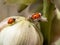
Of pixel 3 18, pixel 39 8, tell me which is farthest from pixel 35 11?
pixel 3 18

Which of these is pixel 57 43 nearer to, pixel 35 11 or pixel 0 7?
pixel 35 11

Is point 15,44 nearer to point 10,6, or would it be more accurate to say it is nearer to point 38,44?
point 38,44

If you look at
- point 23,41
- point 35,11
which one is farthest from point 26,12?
point 23,41

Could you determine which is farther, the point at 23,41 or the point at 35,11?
the point at 35,11

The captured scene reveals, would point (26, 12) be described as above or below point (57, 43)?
above

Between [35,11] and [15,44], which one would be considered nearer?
[15,44]

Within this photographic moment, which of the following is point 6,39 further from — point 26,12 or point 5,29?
point 26,12

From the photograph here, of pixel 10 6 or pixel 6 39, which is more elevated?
pixel 10 6

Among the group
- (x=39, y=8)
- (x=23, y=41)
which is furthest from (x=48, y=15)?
(x=23, y=41)
